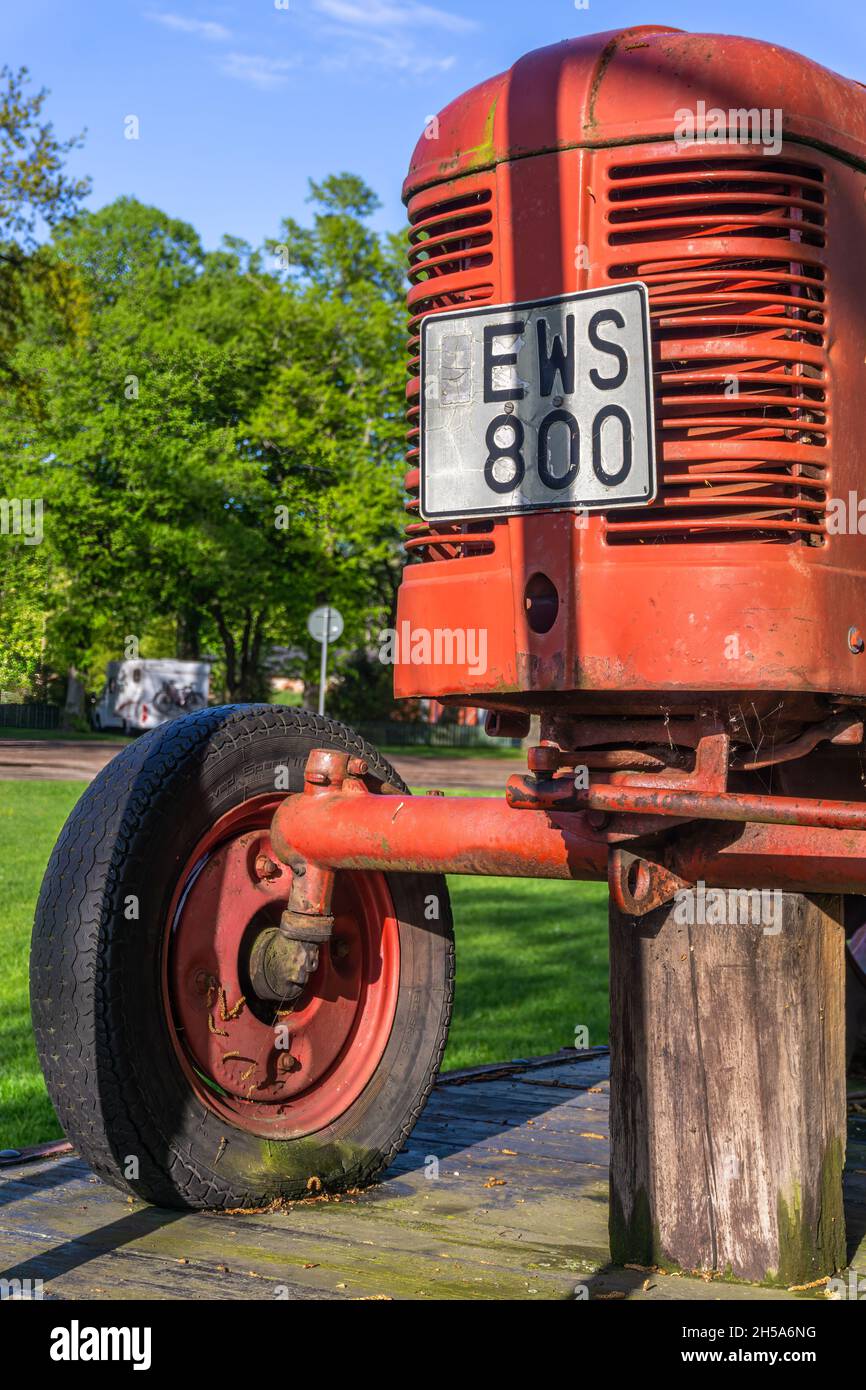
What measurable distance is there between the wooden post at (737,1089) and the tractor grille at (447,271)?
801 mm

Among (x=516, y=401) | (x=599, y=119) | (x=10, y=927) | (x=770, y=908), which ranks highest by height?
(x=599, y=119)

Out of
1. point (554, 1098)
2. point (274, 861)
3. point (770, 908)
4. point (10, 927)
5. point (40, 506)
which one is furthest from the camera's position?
point (40, 506)

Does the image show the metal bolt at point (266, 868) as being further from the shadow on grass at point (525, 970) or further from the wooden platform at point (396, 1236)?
the shadow on grass at point (525, 970)

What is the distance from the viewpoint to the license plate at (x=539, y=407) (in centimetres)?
271

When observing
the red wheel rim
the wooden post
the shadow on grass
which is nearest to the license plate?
the wooden post

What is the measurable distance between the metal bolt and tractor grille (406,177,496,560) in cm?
93

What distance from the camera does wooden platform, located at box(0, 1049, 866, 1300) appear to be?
3074 millimetres

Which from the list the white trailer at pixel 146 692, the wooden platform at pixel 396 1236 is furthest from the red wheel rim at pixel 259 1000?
the white trailer at pixel 146 692

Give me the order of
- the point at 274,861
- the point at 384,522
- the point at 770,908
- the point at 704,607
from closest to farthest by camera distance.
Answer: the point at 704,607, the point at 770,908, the point at 274,861, the point at 384,522

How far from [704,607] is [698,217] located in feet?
2.17

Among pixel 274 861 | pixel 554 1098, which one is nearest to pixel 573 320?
pixel 274 861

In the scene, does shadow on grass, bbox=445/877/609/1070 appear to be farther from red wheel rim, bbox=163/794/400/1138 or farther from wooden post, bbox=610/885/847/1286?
wooden post, bbox=610/885/847/1286
